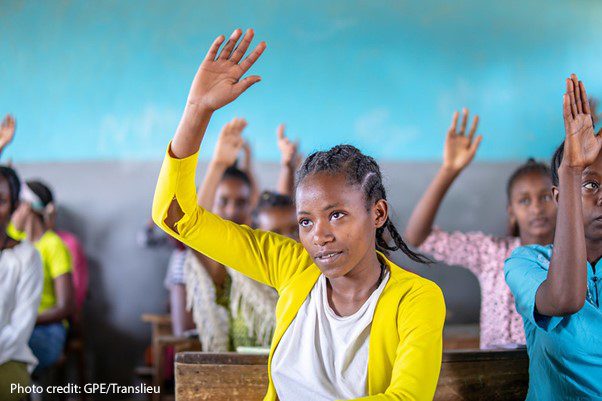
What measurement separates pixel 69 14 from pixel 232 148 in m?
→ 2.23

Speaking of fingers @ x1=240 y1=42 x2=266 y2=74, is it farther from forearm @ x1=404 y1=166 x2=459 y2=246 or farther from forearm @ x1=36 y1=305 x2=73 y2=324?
forearm @ x1=36 y1=305 x2=73 y2=324

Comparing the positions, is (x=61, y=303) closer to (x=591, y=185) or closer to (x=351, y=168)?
(x=351, y=168)

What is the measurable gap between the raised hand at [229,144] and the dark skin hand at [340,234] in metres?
1.50

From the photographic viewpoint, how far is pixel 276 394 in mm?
1512

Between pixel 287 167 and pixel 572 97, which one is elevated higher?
pixel 287 167

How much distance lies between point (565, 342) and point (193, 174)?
88cm

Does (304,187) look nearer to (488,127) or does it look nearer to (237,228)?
(237,228)

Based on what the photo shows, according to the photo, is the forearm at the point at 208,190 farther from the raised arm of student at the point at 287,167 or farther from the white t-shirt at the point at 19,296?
the raised arm of student at the point at 287,167

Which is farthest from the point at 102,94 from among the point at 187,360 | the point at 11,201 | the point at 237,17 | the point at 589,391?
the point at 589,391

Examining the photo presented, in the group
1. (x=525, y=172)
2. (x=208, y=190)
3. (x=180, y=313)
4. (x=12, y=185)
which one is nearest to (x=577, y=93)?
(x=525, y=172)

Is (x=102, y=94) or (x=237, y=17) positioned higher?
(x=237, y=17)

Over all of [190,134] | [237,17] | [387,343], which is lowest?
[387,343]

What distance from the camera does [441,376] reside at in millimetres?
1840

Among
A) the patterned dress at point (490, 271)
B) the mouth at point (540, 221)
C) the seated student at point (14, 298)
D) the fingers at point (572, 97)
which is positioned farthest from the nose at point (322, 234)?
the seated student at point (14, 298)
